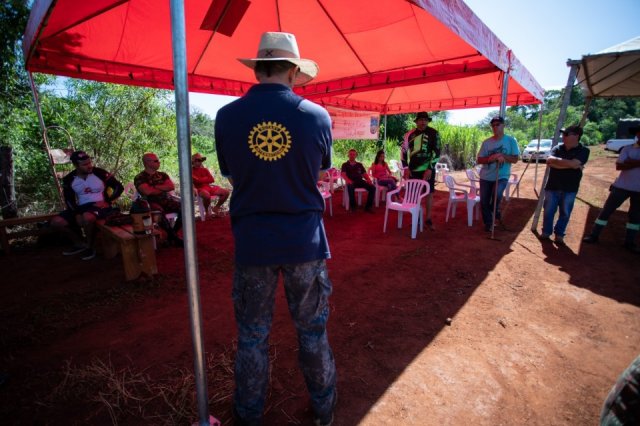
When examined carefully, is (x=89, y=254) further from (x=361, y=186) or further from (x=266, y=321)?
(x=361, y=186)

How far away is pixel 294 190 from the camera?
1.42 meters

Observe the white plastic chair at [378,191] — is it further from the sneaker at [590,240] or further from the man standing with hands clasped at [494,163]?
the sneaker at [590,240]

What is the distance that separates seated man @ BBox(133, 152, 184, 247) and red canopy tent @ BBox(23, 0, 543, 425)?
1.49 metres

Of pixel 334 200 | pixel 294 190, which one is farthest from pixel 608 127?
pixel 294 190

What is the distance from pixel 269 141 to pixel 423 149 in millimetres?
4450

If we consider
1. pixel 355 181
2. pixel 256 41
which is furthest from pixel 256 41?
pixel 355 181

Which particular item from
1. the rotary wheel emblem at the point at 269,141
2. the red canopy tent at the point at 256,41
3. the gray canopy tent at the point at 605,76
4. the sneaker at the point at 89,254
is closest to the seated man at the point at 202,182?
the red canopy tent at the point at 256,41

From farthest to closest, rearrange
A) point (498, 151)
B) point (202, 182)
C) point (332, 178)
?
point (332, 178) < point (202, 182) < point (498, 151)

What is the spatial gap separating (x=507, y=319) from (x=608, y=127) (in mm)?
46659

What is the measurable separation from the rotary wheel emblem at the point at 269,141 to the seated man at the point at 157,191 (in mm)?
4033

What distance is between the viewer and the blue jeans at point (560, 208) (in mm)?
4741

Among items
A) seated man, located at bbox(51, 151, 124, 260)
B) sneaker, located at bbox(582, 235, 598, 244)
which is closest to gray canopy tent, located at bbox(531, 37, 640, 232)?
sneaker, located at bbox(582, 235, 598, 244)

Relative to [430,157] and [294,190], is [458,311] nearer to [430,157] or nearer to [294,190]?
[294,190]

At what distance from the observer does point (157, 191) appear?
4.95 m
